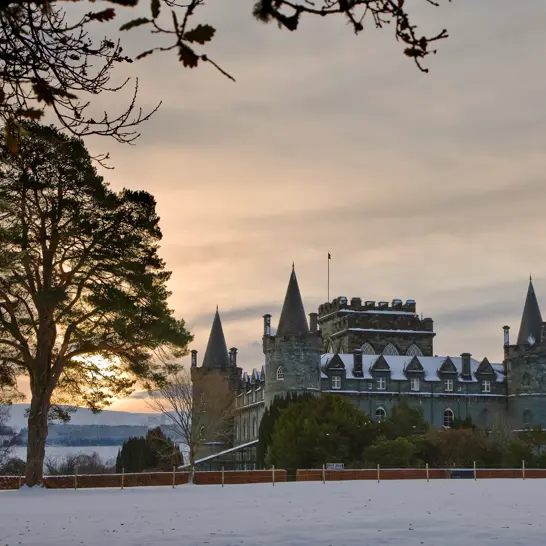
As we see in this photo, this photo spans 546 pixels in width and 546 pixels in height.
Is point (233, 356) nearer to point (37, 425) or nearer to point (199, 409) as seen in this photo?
point (199, 409)

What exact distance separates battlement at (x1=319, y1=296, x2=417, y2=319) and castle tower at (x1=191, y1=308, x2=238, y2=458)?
11.4 m

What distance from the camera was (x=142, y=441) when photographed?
6412 centimetres

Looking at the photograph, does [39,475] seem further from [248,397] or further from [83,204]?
[248,397]

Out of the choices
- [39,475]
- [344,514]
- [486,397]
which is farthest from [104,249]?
[486,397]

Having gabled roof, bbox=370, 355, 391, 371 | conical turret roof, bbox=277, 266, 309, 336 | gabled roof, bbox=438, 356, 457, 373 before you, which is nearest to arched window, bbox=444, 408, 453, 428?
gabled roof, bbox=438, 356, 457, 373

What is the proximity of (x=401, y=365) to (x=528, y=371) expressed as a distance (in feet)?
36.4

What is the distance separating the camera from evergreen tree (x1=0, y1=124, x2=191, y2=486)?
1142 inches

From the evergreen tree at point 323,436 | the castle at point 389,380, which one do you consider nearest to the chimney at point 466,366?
the castle at point 389,380

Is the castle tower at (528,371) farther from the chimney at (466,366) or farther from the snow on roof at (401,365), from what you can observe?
→ the chimney at (466,366)

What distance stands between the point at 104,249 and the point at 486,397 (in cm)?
5881

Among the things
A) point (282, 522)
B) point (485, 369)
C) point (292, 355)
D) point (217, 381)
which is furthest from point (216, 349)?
point (282, 522)

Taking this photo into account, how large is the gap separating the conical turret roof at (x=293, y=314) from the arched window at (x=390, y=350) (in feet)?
60.1

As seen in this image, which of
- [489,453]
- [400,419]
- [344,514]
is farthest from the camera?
[400,419]

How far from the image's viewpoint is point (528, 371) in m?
81.2
